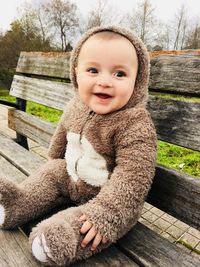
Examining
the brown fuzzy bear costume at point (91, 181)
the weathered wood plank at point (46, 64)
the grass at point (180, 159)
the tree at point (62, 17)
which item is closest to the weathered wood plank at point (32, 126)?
the weathered wood plank at point (46, 64)

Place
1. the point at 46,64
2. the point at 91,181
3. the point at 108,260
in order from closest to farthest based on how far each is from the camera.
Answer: the point at 108,260 → the point at 91,181 → the point at 46,64

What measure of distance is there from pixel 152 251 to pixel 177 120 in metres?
0.60

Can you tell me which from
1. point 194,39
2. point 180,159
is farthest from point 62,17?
point 180,159

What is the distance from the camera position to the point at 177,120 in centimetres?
136

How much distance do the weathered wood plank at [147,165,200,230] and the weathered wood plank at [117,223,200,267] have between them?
16 cm

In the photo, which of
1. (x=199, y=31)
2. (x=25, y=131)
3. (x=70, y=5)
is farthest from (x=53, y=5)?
(x=25, y=131)

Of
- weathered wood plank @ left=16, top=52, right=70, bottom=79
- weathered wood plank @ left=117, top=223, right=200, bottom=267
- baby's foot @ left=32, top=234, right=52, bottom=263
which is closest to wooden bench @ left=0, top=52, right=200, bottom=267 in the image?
weathered wood plank @ left=117, top=223, right=200, bottom=267

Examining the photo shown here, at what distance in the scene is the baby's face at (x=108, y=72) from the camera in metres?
1.21

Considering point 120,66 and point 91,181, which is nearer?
point 120,66

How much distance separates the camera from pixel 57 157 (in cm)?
167

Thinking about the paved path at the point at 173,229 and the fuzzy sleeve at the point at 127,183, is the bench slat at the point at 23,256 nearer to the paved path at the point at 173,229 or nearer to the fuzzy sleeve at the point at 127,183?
the fuzzy sleeve at the point at 127,183

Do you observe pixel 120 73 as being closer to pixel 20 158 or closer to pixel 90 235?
pixel 90 235

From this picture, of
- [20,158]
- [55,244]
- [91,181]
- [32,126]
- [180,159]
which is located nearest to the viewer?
[55,244]

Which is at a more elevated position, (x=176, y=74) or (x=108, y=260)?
(x=176, y=74)
